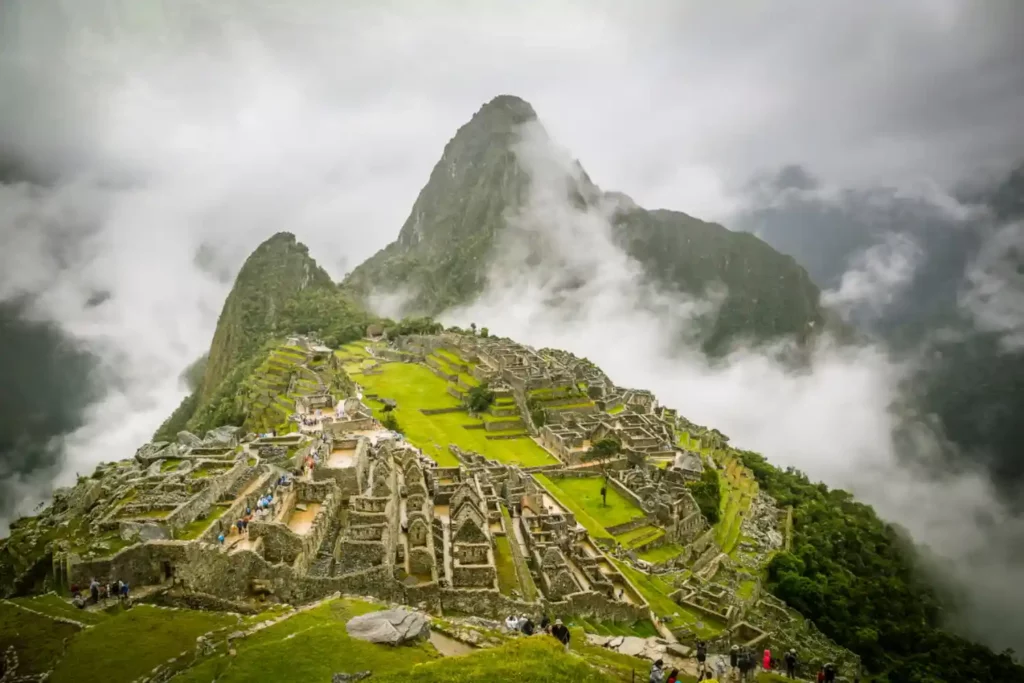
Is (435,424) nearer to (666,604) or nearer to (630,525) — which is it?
(630,525)

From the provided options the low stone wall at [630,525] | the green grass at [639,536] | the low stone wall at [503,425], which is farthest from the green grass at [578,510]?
the low stone wall at [503,425]

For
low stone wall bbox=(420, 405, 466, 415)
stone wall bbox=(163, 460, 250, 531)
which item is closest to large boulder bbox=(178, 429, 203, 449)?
stone wall bbox=(163, 460, 250, 531)

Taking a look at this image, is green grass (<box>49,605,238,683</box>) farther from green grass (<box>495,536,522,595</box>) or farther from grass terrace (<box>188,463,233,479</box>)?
green grass (<box>495,536,522,595</box>)

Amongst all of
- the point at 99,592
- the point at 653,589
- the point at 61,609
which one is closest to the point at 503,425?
the point at 653,589

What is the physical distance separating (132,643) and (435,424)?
142 feet

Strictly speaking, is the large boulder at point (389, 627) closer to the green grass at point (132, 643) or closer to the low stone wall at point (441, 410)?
the green grass at point (132, 643)

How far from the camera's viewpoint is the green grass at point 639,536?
38.1 meters

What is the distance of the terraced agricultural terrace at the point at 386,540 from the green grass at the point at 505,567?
12 cm

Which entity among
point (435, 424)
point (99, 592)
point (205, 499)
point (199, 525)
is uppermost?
point (435, 424)

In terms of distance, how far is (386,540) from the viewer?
22016mm

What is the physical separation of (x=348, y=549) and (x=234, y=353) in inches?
4051

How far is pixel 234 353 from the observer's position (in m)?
114

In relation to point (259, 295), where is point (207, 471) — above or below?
below

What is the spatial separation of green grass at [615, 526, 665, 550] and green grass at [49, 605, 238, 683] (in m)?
26.3
